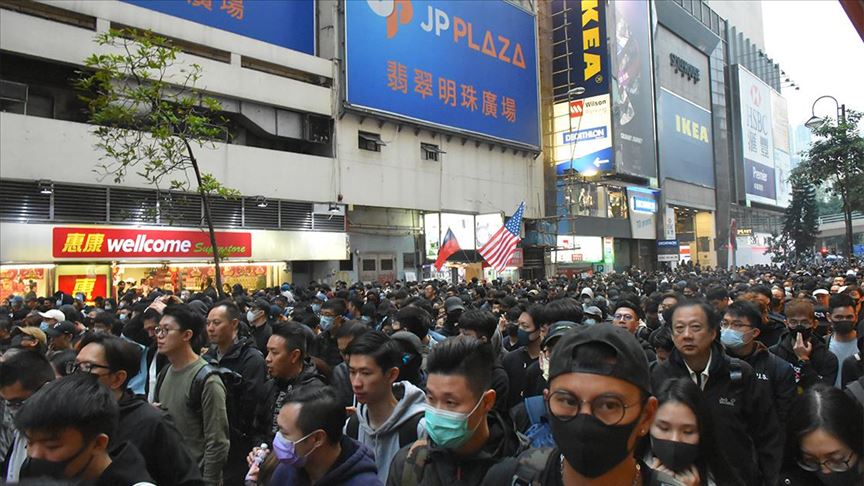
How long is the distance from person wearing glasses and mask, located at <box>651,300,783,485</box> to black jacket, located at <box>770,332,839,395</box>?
5.08 feet

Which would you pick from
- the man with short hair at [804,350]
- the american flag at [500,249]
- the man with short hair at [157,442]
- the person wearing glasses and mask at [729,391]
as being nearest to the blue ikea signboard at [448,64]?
the american flag at [500,249]

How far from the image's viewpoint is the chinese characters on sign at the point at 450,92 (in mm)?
24703

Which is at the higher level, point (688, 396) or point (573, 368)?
point (573, 368)

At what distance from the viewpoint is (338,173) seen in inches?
904

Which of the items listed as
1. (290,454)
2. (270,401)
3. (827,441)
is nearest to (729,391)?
(827,441)

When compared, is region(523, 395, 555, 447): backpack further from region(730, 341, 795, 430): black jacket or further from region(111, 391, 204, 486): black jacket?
region(111, 391, 204, 486): black jacket

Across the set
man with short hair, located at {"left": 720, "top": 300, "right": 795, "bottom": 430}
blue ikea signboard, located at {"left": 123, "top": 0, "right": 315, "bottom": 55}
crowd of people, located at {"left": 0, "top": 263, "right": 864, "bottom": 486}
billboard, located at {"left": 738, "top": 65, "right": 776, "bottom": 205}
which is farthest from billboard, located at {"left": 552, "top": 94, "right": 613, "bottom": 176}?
man with short hair, located at {"left": 720, "top": 300, "right": 795, "bottom": 430}

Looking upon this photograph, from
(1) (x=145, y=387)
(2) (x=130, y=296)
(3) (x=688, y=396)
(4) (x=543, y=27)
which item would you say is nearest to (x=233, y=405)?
(1) (x=145, y=387)

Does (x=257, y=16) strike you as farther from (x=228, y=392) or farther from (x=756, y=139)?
(x=756, y=139)

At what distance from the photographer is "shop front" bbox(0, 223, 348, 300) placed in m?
15.5

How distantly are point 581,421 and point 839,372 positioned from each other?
4275 millimetres

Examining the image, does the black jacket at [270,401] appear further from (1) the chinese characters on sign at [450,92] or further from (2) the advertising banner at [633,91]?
(2) the advertising banner at [633,91]

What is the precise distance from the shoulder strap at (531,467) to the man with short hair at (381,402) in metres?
1.20

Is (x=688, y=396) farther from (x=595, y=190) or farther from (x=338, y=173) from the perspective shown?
(x=595, y=190)
